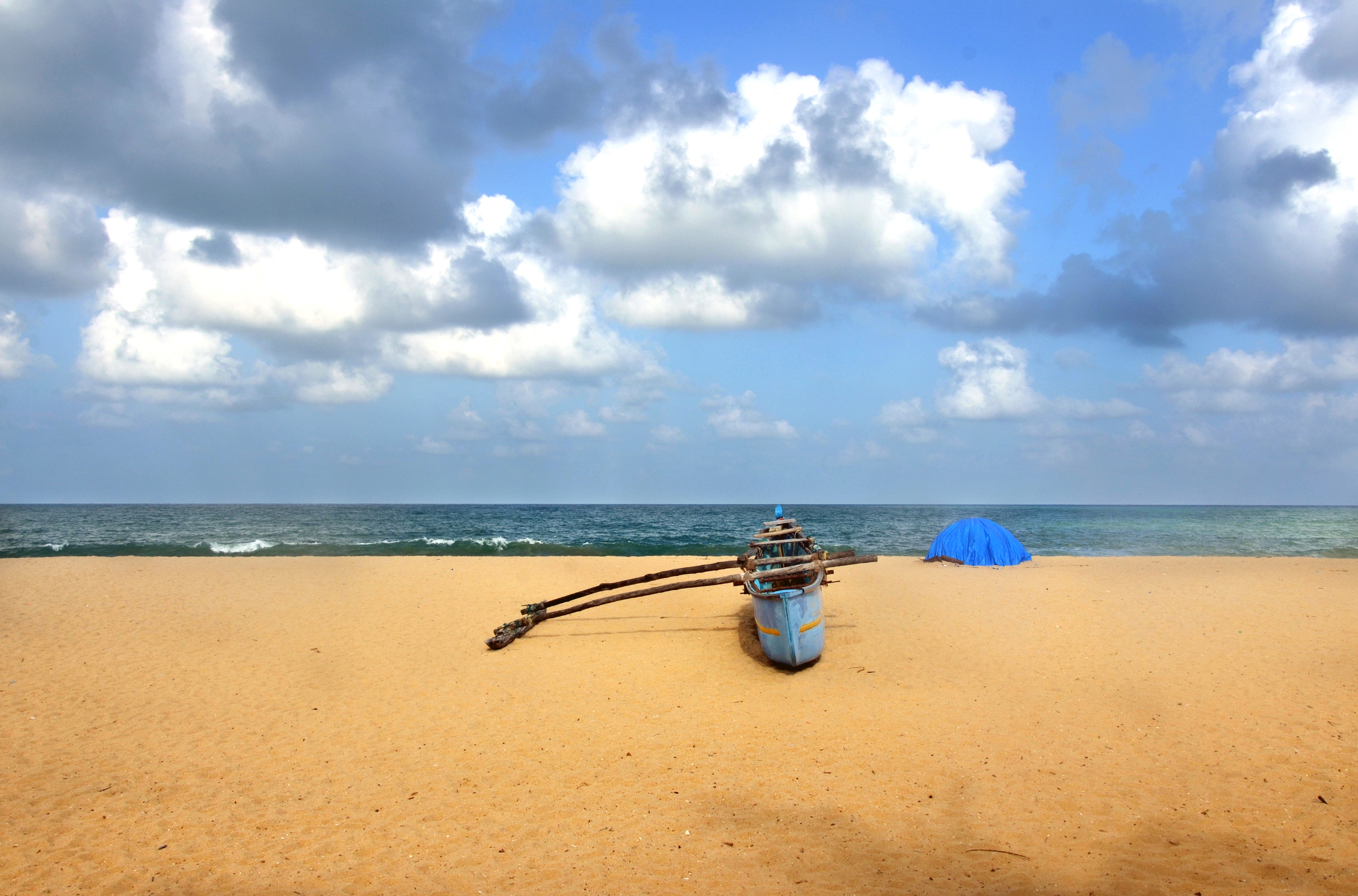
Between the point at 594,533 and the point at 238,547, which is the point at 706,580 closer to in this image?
the point at 238,547

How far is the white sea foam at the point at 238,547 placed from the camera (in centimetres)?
3378

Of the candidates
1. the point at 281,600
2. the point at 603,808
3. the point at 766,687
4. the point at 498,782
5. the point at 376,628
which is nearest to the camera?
the point at 603,808

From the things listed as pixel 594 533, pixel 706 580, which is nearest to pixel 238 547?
pixel 594 533

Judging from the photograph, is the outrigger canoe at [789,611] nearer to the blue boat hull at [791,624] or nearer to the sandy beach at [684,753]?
the blue boat hull at [791,624]

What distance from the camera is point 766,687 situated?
10719mm

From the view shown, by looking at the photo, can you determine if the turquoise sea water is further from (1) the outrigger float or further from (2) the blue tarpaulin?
(1) the outrigger float

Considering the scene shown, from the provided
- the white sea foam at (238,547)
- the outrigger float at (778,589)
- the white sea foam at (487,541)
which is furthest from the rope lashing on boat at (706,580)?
the white sea foam at (238,547)

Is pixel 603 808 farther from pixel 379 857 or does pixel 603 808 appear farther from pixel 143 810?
pixel 143 810

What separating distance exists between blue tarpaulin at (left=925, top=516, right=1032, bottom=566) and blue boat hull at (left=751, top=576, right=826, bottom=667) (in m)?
13.0

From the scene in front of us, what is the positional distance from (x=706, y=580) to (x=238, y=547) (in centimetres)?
3449

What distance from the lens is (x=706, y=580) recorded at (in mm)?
11414

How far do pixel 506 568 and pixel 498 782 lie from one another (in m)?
16.7

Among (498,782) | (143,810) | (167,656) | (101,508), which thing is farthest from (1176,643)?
(101,508)

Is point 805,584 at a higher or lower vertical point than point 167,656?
higher
